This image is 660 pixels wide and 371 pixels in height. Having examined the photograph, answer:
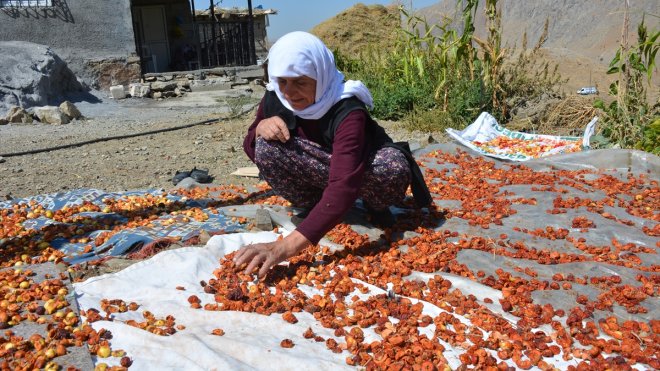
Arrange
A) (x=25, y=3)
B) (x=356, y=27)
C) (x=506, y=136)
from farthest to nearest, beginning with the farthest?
(x=356, y=27) → (x=25, y=3) → (x=506, y=136)

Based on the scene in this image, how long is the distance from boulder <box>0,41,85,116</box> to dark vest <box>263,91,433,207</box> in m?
6.56

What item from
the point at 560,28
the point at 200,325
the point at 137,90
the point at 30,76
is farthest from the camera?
the point at 560,28

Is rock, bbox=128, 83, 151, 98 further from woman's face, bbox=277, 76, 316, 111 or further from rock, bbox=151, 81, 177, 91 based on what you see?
woman's face, bbox=277, 76, 316, 111

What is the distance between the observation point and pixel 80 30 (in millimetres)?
9812

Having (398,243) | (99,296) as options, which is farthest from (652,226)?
(99,296)

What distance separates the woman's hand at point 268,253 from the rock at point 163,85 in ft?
30.3

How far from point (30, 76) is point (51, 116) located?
56.3 inches

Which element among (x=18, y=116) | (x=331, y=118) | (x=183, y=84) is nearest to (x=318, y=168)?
(x=331, y=118)

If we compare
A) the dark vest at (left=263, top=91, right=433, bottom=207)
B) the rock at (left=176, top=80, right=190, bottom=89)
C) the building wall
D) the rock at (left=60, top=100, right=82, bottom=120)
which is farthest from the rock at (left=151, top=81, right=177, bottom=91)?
the dark vest at (left=263, top=91, right=433, bottom=207)

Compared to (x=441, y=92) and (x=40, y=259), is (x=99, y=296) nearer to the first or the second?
(x=40, y=259)

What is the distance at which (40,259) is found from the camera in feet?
8.25

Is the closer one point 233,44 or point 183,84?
point 183,84

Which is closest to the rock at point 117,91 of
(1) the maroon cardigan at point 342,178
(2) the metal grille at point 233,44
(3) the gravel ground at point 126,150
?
(3) the gravel ground at point 126,150

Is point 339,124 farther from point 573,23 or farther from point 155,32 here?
point 573,23
